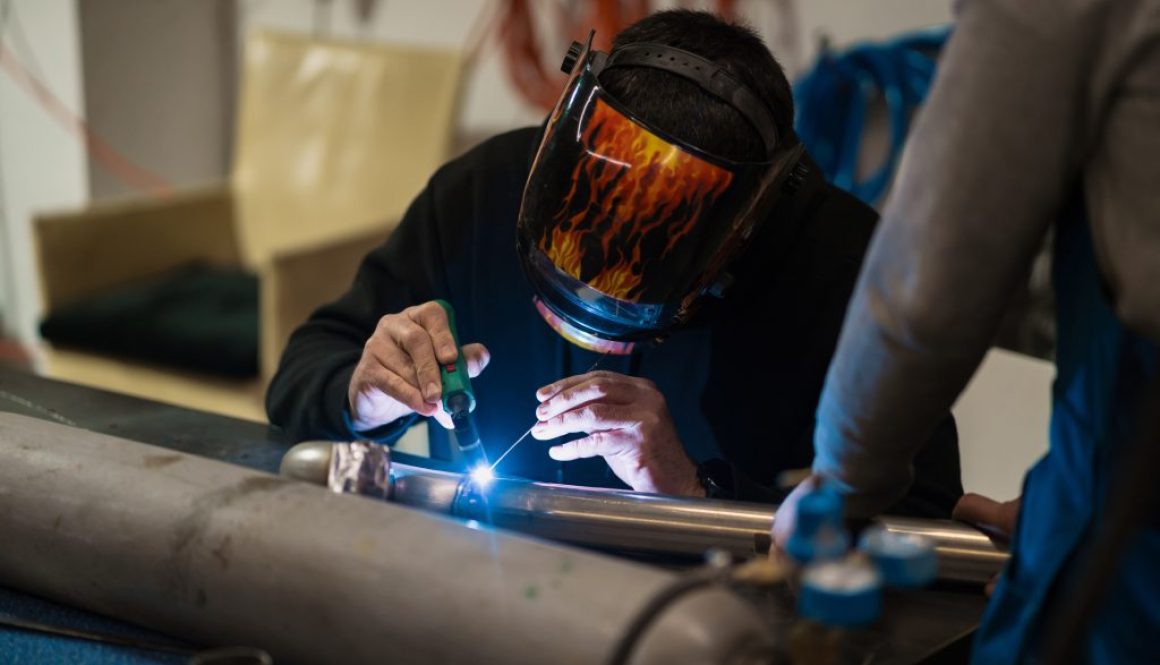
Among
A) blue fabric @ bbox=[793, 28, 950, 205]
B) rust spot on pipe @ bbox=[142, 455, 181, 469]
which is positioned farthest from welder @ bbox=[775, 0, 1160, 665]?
blue fabric @ bbox=[793, 28, 950, 205]

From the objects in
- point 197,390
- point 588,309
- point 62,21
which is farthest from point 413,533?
point 62,21

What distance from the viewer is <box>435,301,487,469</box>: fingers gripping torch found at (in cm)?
124

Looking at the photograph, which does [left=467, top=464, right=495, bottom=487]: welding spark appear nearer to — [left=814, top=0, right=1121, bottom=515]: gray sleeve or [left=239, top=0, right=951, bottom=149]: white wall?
[left=814, top=0, right=1121, bottom=515]: gray sleeve

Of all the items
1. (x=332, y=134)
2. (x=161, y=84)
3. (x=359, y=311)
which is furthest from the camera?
(x=161, y=84)

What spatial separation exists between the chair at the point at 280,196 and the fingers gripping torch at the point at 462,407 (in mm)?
1604

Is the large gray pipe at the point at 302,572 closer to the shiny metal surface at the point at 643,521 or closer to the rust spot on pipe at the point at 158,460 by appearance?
the rust spot on pipe at the point at 158,460

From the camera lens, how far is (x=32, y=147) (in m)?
3.79

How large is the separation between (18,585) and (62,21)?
9.67 feet

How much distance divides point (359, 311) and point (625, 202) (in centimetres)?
55

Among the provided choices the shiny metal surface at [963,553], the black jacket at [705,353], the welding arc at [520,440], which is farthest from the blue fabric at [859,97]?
the shiny metal surface at [963,553]

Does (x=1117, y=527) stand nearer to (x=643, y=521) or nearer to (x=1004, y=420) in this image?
(x=643, y=521)

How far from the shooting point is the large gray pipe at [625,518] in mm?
1063

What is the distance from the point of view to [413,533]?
90 centimetres

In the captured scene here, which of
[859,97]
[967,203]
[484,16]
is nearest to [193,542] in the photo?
[967,203]
